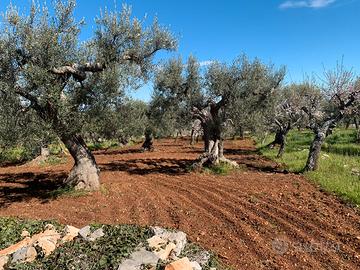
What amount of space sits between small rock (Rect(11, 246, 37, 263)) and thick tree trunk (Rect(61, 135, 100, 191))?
8397 mm

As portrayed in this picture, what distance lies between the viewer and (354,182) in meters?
17.8

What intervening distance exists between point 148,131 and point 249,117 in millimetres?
16561

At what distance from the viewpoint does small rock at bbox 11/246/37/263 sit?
927cm

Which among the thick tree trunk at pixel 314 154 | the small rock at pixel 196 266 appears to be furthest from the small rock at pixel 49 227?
the thick tree trunk at pixel 314 154

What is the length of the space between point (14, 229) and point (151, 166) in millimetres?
15281

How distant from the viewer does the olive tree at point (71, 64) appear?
14.8 meters

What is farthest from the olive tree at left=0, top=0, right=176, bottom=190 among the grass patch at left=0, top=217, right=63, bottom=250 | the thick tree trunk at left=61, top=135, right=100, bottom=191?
the grass patch at left=0, top=217, right=63, bottom=250

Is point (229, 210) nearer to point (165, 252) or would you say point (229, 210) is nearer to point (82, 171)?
point (165, 252)

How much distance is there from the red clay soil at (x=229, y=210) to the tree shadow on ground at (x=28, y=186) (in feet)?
0.16

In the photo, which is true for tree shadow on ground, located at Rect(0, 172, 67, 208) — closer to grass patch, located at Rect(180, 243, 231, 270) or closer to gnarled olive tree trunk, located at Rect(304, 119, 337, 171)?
grass patch, located at Rect(180, 243, 231, 270)

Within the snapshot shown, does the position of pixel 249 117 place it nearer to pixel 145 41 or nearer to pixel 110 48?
pixel 145 41

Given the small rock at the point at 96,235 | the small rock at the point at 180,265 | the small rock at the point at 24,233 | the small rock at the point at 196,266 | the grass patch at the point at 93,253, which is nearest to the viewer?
the small rock at the point at 180,265

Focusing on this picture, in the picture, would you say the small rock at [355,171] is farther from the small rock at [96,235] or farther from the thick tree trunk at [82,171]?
the small rock at [96,235]

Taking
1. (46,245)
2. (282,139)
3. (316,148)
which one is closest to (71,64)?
(46,245)
